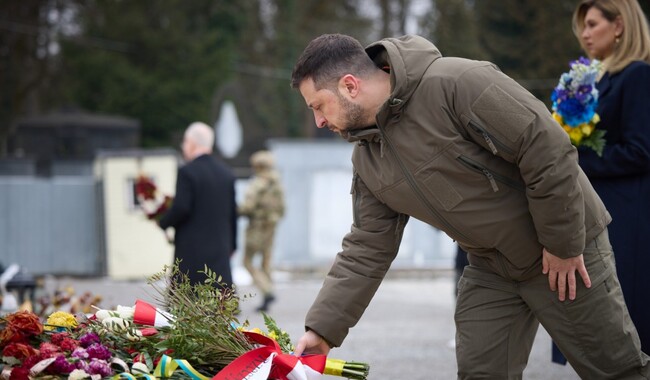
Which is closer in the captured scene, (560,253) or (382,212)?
(560,253)

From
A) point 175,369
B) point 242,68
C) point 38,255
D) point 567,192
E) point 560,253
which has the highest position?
point 242,68

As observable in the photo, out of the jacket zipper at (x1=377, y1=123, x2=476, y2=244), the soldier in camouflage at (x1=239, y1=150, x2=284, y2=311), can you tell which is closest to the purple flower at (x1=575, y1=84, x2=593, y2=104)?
the jacket zipper at (x1=377, y1=123, x2=476, y2=244)

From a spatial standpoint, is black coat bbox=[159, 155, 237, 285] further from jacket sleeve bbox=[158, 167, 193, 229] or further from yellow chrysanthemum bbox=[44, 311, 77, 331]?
yellow chrysanthemum bbox=[44, 311, 77, 331]

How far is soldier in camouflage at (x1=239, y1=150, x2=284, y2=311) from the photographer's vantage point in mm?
11961

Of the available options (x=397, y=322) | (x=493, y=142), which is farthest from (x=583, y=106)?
(x=397, y=322)

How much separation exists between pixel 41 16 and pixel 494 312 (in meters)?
33.2

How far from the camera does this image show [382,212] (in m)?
3.94

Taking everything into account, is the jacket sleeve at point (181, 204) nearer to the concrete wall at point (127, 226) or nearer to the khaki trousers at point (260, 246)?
the khaki trousers at point (260, 246)

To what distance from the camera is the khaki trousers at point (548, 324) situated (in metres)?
3.71

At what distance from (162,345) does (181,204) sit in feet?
14.3

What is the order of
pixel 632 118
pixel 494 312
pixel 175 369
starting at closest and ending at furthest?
pixel 175 369 < pixel 494 312 < pixel 632 118

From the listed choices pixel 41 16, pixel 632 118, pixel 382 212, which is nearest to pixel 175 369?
pixel 382 212

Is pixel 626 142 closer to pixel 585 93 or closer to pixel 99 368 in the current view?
pixel 585 93

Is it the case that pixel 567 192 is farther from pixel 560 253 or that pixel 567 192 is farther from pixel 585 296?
pixel 585 296
